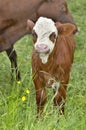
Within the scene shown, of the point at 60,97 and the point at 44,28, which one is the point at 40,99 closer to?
the point at 60,97

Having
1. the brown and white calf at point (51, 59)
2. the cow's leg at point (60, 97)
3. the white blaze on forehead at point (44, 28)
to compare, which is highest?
the white blaze on forehead at point (44, 28)

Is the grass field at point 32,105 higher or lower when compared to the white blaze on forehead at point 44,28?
lower

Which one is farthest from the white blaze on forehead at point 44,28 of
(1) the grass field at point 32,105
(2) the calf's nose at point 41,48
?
(1) the grass field at point 32,105

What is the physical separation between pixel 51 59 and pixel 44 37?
0.39m

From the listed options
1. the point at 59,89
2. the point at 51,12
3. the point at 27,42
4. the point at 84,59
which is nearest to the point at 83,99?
the point at 59,89

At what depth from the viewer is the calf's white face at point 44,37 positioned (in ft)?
14.3

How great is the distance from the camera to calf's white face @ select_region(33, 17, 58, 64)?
14.3 feet

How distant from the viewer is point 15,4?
5.69 metres

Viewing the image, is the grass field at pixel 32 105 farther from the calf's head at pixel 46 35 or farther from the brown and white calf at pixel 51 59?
the calf's head at pixel 46 35

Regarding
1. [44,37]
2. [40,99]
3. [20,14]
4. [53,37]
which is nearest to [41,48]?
[44,37]

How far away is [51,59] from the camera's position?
475 centimetres

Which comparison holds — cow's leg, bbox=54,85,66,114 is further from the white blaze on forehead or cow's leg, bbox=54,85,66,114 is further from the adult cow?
the adult cow

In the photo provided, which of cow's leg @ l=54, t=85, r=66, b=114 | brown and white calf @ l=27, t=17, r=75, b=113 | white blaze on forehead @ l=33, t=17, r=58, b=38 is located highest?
white blaze on forehead @ l=33, t=17, r=58, b=38

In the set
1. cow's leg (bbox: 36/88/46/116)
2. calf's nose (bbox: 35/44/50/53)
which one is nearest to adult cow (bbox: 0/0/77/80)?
cow's leg (bbox: 36/88/46/116)
